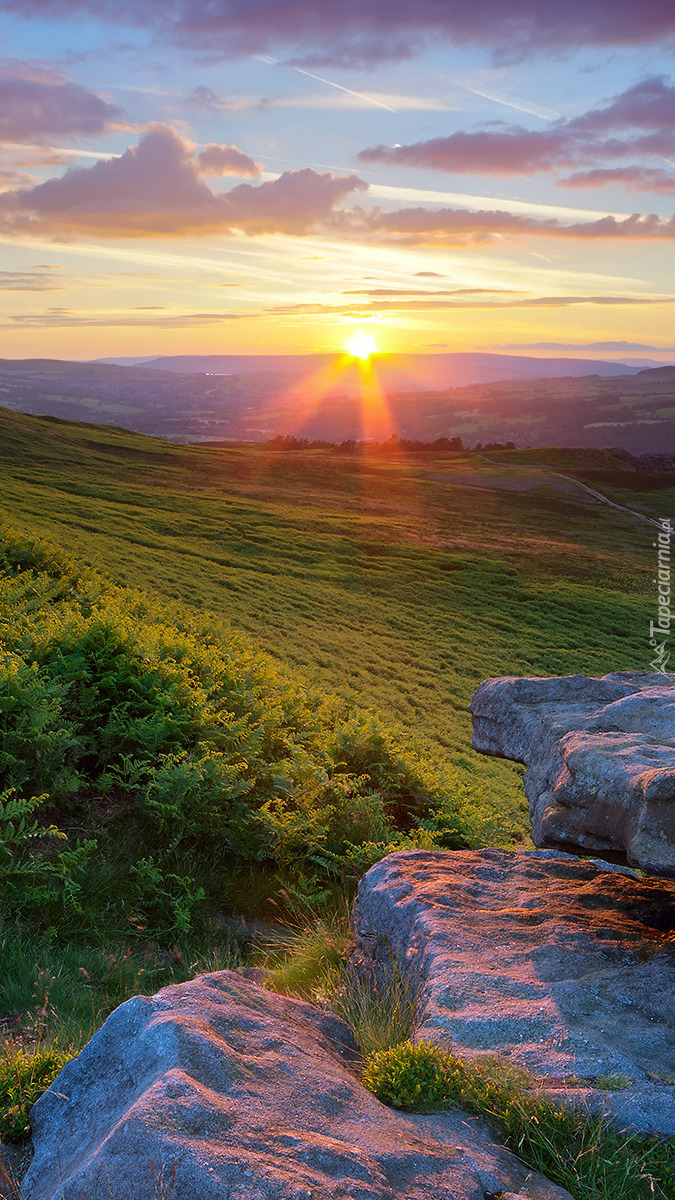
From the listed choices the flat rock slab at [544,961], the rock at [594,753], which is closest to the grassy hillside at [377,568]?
the rock at [594,753]

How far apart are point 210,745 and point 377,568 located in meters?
39.8

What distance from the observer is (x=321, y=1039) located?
5.76 meters

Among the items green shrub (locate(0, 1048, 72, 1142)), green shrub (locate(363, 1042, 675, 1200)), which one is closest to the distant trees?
green shrub (locate(0, 1048, 72, 1142))

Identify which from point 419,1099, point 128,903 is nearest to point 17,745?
point 128,903

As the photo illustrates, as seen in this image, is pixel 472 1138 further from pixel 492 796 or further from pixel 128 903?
pixel 492 796

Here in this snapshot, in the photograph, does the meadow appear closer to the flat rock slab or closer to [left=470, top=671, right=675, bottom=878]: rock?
the flat rock slab

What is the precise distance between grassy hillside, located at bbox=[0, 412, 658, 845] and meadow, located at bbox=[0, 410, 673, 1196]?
27 centimetres

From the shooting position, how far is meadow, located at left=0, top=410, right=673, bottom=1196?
8.52 metres

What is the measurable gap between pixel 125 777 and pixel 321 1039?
6.50 meters

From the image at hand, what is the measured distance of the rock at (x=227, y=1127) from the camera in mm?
3855

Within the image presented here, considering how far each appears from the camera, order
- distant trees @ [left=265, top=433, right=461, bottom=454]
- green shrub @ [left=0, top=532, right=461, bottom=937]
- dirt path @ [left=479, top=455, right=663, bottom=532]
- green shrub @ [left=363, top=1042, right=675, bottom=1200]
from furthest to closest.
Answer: distant trees @ [left=265, top=433, right=461, bottom=454], dirt path @ [left=479, top=455, right=663, bottom=532], green shrub @ [left=0, top=532, right=461, bottom=937], green shrub @ [left=363, top=1042, right=675, bottom=1200]

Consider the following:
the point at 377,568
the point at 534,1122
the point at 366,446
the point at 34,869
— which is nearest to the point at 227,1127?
the point at 534,1122

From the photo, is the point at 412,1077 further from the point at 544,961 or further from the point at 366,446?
the point at 366,446

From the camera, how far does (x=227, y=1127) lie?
416 cm
